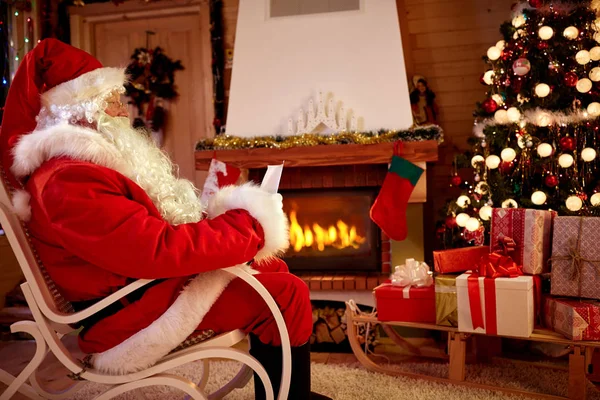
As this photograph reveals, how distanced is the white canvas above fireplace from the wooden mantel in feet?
0.74

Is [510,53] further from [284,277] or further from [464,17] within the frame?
[284,277]

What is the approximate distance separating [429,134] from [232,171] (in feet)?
3.66

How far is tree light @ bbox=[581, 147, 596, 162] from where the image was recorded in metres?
2.50

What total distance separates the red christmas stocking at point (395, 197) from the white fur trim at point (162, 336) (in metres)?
1.54

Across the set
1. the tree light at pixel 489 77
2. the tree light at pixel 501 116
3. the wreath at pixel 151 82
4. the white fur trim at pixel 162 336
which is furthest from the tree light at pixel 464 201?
the wreath at pixel 151 82

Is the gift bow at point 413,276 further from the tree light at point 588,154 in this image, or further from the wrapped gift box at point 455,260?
the tree light at point 588,154

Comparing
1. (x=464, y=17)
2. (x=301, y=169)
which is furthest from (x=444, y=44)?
(x=301, y=169)

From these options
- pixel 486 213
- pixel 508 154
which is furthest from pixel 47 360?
pixel 508 154

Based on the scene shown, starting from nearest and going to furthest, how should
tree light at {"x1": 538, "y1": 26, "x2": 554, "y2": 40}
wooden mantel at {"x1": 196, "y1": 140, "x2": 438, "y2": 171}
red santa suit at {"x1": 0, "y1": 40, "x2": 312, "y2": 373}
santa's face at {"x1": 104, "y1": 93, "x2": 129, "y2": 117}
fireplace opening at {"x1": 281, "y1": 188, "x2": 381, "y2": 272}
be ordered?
red santa suit at {"x1": 0, "y1": 40, "x2": 312, "y2": 373} → santa's face at {"x1": 104, "y1": 93, "x2": 129, "y2": 117} → tree light at {"x1": 538, "y1": 26, "x2": 554, "y2": 40} → wooden mantel at {"x1": 196, "y1": 140, "x2": 438, "y2": 171} → fireplace opening at {"x1": 281, "y1": 188, "x2": 381, "y2": 272}

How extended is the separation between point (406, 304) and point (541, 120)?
1217 mm

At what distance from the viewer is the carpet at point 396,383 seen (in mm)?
1995

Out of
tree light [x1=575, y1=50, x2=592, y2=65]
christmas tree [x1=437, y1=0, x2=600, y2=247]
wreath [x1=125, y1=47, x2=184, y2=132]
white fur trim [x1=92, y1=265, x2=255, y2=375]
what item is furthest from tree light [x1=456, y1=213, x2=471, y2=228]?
wreath [x1=125, y1=47, x2=184, y2=132]

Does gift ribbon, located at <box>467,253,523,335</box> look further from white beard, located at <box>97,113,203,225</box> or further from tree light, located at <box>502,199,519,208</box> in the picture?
white beard, located at <box>97,113,203,225</box>

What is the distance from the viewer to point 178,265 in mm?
1277
